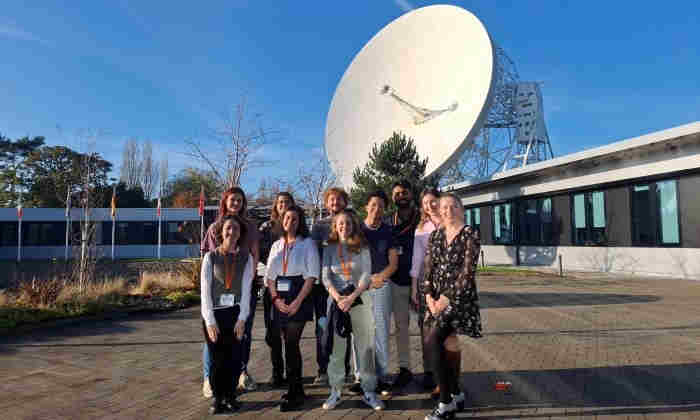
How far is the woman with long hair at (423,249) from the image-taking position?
160 inches

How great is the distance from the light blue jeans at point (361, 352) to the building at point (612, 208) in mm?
10650

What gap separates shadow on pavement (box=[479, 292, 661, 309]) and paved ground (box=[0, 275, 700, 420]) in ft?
3.12

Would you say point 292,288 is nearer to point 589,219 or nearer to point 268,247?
point 268,247

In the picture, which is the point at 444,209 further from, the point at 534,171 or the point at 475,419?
the point at 534,171

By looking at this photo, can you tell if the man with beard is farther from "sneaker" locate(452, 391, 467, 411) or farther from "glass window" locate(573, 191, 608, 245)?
"glass window" locate(573, 191, 608, 245)

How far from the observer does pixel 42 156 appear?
41.9 meters

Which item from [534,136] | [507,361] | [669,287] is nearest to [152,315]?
[507,361]

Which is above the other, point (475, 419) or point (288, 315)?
point (288, 315)

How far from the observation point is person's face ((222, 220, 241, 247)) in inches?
144

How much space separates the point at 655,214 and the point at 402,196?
14.8 meters

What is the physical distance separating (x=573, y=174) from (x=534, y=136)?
11315mm

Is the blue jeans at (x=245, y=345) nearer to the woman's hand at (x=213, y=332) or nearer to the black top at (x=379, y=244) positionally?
the woman's hand at (x=213, y=332)

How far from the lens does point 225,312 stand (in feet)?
11.7

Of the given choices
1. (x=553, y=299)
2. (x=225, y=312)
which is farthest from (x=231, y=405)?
(x=553, y=299)
